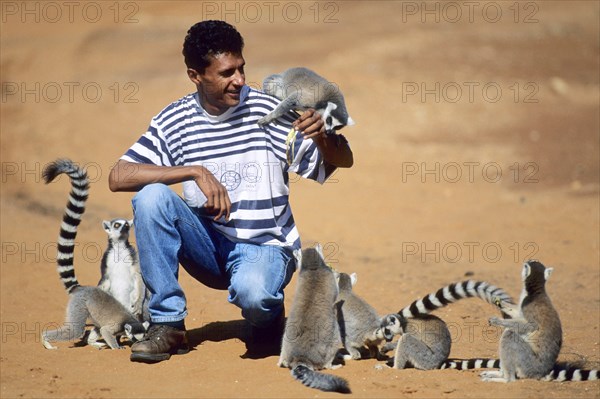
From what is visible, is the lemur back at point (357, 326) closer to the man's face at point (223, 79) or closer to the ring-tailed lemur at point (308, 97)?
Result: the ring-tailed lemur at point (308, 97)

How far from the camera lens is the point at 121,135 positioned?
14.9 meters

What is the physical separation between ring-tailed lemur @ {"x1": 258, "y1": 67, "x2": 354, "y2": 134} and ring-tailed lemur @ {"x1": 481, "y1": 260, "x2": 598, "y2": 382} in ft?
5.57

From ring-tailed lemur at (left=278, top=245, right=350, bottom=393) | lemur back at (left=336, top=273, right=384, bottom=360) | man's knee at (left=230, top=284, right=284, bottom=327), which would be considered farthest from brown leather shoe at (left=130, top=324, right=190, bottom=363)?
lemur back at (left=336, top=273, right=384, bottom=360)

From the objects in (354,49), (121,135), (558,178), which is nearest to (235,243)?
(558,178)

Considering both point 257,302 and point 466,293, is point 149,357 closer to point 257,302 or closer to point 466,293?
point 257,302

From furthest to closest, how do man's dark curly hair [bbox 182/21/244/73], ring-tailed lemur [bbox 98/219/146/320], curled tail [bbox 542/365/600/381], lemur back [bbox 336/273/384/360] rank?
1. ring-tailed lemur [bbox 98/219/146/320]
2. lemur back [bbox 336/273/384/360]
3. man's dark curly hair [bbox 182/21/244/73]
4. curled tail [bbox 542/365/600/381]

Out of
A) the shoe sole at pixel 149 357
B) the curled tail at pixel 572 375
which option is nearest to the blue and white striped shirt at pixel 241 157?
the shoe sole at pixel 149 357

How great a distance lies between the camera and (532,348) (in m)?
5.29

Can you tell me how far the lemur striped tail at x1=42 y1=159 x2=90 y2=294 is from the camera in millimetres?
6207

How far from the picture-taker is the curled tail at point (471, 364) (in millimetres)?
5445

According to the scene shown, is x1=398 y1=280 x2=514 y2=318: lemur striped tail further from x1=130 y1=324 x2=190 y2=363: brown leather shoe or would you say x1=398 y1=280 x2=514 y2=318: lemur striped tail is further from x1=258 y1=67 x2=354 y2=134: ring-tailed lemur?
x1=130 y1=324 x2=190 y2=363: brown leather shoe

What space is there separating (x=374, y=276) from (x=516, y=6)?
16796 mm

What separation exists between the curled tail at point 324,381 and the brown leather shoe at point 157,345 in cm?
99

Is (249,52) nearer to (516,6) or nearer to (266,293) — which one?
(516,6)
